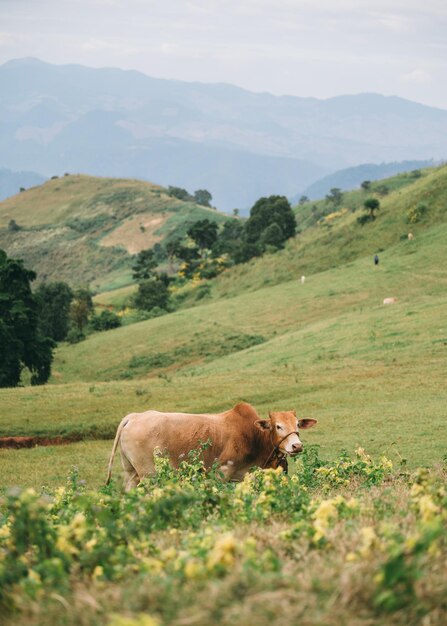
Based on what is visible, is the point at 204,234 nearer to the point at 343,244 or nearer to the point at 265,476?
the point at 343,244

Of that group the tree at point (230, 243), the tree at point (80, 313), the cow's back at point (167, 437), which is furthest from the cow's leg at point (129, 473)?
the tree at point (230, 243)

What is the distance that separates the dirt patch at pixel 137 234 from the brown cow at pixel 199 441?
138151mm

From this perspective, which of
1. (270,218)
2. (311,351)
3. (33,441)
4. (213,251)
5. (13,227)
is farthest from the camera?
(13,227)

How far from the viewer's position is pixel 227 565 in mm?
5617

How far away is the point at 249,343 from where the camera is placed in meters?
51.2

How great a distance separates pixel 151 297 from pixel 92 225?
90.0 meters

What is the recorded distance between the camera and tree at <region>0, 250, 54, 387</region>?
4291cm

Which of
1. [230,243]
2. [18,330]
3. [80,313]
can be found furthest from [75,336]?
[230,243]

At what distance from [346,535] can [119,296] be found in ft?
317

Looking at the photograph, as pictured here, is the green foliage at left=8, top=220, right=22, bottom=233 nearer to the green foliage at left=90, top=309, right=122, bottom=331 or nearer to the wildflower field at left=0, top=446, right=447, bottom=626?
the green foliage at left=90, top=309, right=122, bottom=331

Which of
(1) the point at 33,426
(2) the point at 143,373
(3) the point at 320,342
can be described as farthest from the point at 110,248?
(1) the point at 33,426

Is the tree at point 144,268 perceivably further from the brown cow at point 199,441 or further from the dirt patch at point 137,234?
the brown cow at point 199,441

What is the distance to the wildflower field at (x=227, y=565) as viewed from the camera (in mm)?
5113

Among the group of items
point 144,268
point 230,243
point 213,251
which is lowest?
point 144,268
